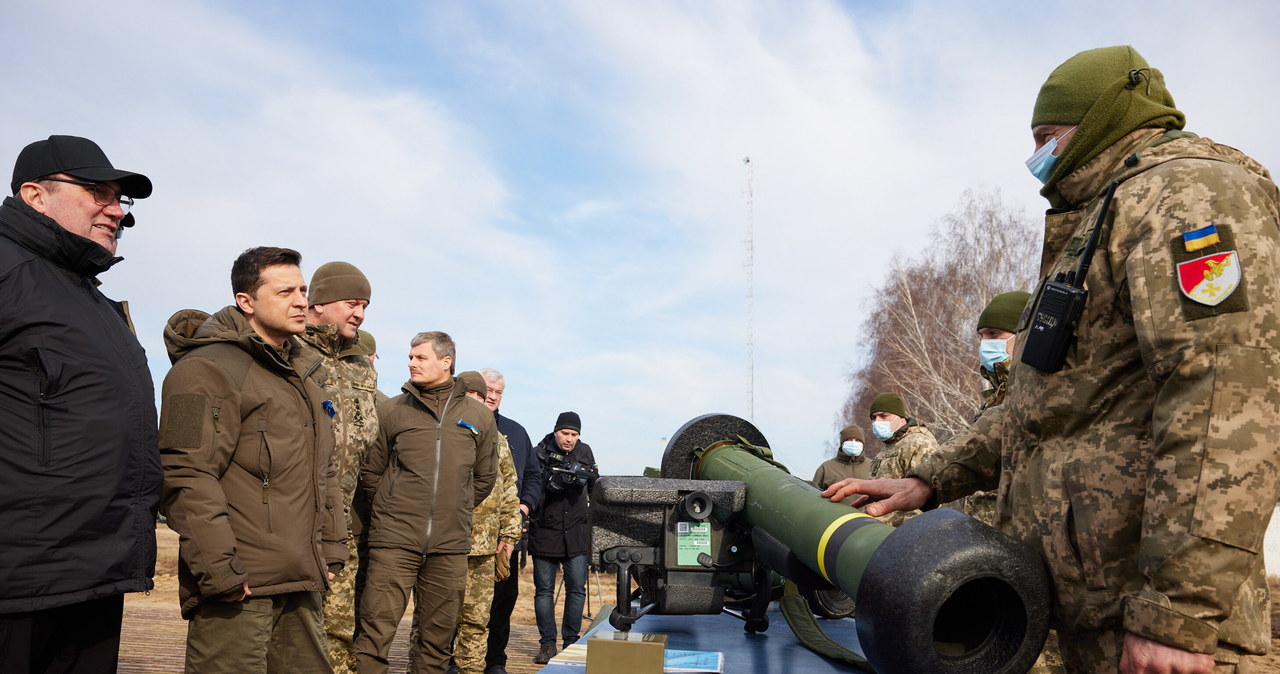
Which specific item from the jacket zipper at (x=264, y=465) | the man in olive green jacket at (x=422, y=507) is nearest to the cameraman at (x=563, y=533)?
the man in olive green jacket at (x=422, y=507)

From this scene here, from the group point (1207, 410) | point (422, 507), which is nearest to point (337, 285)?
point (422, 507)

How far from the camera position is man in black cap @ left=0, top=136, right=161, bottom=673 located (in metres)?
2.49

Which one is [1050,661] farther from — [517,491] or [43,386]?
[517,491]

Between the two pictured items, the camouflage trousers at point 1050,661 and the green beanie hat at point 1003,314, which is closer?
the camouflage trousers at point 1050,661

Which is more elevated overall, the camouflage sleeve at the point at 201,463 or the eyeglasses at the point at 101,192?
the eyeglasses at the point at 101,192

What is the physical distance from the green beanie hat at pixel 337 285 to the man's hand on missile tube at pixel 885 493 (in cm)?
315

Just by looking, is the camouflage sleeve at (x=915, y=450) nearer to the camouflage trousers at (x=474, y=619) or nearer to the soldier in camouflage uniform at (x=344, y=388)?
the camouflage trousers at (x=474, y=619)

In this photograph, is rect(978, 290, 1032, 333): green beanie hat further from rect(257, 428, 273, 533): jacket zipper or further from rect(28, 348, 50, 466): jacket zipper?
rect(28, 348, 50, 466): jacket zipper

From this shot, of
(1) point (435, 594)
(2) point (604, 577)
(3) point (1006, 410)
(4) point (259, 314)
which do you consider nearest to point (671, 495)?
(3) point (1006, 410)

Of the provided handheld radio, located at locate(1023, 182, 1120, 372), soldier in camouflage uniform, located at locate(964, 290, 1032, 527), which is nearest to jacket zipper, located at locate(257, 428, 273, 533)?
handheld radio, located at locate(1023, 182, 1120, 372)

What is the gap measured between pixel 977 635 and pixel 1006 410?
0.63 m

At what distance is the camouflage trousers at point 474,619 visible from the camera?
5.92m

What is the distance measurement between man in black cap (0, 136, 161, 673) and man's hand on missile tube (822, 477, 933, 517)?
2.15m

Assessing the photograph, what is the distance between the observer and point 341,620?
184 inches
